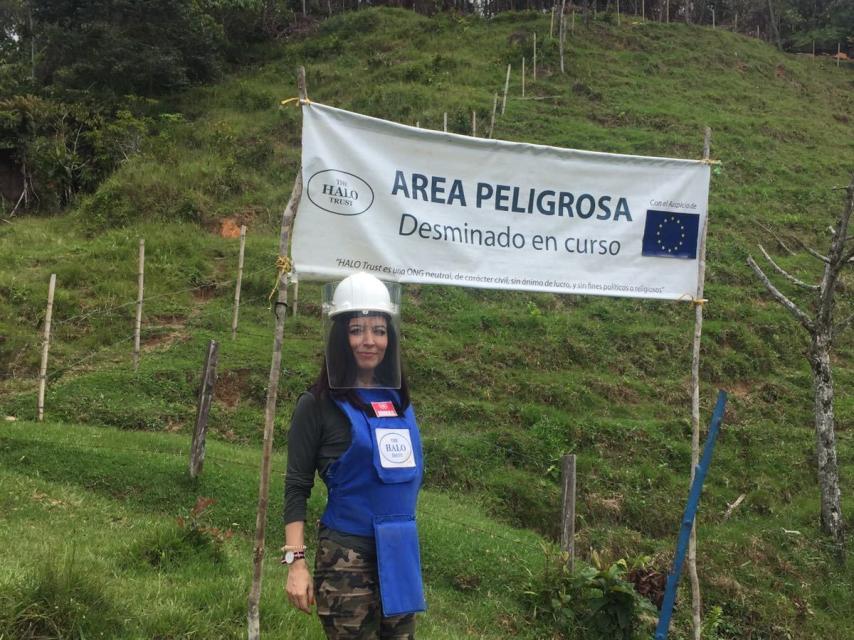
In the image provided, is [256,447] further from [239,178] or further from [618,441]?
[239,178]

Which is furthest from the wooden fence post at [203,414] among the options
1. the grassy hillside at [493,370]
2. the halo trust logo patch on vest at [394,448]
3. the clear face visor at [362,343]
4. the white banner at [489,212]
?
the halo trust logo patch on vest at [394,448]

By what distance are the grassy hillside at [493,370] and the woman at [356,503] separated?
1.16 m

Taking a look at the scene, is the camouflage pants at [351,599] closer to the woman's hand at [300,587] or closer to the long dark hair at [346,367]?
the woman's hand at [300,587]

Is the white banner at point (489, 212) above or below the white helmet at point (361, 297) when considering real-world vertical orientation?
above

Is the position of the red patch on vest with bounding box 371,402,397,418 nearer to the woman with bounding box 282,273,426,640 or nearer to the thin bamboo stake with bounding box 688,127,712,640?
the woman with bounding box 282,273,426,640

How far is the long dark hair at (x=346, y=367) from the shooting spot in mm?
2775

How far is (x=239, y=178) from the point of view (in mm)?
16188

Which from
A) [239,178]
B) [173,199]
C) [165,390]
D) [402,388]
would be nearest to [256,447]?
[165,390]

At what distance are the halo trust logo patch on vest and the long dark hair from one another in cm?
12

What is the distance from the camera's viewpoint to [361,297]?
9.36 ft

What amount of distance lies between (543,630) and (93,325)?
7937mm

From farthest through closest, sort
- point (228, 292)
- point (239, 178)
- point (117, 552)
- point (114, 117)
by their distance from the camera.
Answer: point (114, 117)
point (239, 178)
point (228, 292)
point (117, 552)

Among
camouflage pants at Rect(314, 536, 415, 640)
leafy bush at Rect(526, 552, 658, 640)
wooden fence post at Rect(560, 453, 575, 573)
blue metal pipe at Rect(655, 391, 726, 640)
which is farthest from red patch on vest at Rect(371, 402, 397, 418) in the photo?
wooden fence post at Rect(560, 453, 575, 573)

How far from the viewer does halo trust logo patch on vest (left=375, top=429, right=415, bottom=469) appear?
2.65 metres
